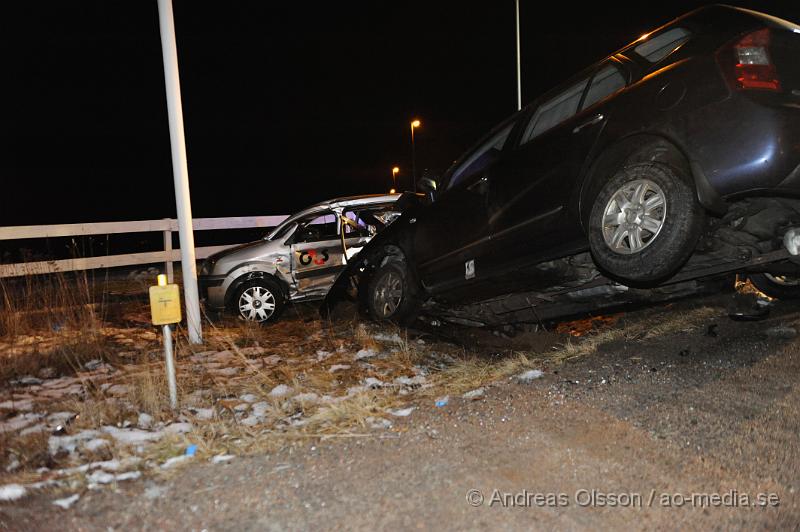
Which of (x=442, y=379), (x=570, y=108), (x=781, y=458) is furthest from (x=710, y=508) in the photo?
(x=570, y=108)

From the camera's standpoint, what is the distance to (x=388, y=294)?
20.8ft

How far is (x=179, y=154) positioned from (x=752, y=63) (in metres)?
4.98

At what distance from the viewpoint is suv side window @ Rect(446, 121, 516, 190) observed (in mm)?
4927

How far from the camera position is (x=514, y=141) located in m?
4.73

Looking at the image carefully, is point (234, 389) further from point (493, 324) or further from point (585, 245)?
point (585, 245)

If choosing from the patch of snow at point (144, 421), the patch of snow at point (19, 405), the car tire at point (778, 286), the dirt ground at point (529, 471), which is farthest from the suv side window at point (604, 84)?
the patch of snow at point (19, 405)

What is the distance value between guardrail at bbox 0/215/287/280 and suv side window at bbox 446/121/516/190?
16.1 feet

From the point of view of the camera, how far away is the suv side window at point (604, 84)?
3.97m

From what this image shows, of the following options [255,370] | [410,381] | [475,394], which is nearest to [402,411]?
[475,394]

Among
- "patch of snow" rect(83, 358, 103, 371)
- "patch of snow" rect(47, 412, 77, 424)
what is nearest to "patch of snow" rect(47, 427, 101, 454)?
"patch of snow" rect(47, 412, 77, 424)

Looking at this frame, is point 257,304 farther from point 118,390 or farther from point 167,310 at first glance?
point 167,310

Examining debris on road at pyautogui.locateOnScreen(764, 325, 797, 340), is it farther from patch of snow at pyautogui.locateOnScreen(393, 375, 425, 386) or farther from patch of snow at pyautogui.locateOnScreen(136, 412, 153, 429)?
patch of snow at pyautogui.locateOnScreen(136, 412, 153, 429)

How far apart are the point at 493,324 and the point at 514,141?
1.72 m

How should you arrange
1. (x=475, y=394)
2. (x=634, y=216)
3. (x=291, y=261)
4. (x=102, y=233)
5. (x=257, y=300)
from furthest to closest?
(x=102, y=233)
(x=291, y=261)
(x=257, y=300)
(x=475, y=394)
(x=634, y=216)
